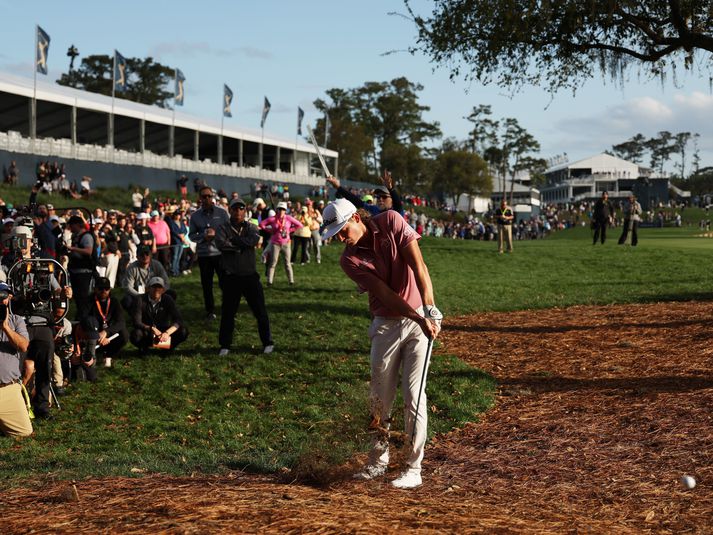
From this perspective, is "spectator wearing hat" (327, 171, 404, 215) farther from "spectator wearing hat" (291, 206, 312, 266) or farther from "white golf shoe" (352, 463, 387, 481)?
"spectator wearing hat" (291, 206, 312, 266)

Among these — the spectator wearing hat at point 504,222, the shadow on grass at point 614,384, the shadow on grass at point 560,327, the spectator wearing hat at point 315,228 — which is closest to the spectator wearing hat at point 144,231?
the spectator wearing hat at point 315,228

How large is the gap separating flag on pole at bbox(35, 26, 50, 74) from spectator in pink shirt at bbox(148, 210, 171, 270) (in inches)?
881

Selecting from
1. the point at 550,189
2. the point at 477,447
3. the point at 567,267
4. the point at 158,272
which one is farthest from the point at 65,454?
the point at 550,189

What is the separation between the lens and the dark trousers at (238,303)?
1252 centimetres

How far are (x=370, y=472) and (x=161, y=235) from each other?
1480cm

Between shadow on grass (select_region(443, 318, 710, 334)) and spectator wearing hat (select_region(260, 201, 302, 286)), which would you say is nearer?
shadow on grass (select_region(443, 318, 710, 334))

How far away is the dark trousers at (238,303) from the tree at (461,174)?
250 ft

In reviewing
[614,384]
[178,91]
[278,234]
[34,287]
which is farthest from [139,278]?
[178,91]

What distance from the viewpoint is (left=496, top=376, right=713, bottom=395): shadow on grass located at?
31.2 feet

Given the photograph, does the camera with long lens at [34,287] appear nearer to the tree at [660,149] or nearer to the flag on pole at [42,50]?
the flag on pole at [42,50]

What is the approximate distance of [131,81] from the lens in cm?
9581

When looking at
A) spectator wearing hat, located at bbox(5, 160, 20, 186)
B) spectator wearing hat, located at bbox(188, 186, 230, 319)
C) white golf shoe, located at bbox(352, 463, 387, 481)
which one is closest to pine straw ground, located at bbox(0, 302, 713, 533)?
white golf shoe, located at bbox(352, 463, 387, 481)

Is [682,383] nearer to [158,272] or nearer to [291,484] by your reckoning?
[291,484]

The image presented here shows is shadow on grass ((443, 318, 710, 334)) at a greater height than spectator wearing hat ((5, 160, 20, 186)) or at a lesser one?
lesser
